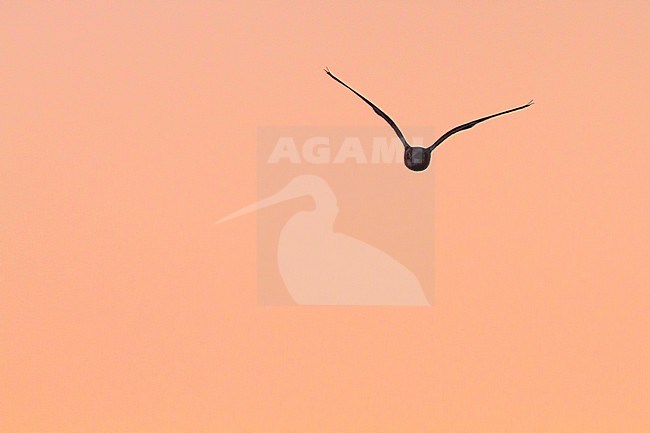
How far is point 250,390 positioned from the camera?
255cm

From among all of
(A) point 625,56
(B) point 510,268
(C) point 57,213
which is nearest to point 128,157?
(C) point 57,213

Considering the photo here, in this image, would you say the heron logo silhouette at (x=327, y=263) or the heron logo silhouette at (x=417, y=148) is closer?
the heron logo silhouette at (x=417, y=148)

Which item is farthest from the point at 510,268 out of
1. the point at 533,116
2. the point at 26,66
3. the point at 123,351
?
the point at 26,66

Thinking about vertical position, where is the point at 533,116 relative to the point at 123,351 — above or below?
above

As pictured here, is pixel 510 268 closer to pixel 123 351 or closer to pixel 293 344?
pixel 293 344

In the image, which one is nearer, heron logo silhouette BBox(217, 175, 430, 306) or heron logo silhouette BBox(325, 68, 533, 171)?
heron logo silhouette BBox(325, 68, 533, 171)

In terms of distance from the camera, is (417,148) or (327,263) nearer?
(417,148)

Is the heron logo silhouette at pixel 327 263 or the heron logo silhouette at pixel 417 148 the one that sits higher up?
the heron logo silhouette at pixel 417 148

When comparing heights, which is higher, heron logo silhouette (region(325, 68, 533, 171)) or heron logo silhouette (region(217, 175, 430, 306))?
heron logo silhouette (region(325, 68, 533, 171))

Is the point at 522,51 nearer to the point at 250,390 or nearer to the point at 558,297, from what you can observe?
the point at 558,297

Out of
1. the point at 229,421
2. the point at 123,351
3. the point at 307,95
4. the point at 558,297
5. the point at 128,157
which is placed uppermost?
the point at 307,95

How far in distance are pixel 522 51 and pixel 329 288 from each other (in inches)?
45.1

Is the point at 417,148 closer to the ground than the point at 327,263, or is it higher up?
higher up

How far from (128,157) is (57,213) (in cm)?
34
